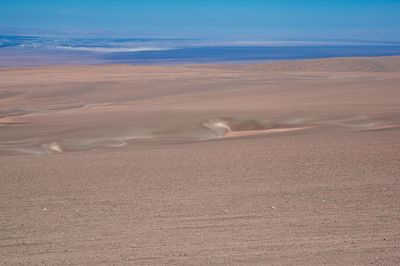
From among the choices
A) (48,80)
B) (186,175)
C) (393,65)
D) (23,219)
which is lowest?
(23,219)

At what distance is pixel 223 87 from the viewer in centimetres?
2958

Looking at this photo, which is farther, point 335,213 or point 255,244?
point 335,213

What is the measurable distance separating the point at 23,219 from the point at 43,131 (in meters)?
9.91

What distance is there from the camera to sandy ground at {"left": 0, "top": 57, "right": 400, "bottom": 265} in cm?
Result: 635

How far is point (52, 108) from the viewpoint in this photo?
23547mm

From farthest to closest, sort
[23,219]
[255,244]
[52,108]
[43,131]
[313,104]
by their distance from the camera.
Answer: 1. [52,108]
2. [313,104]
3. [43,131]
4. [23,219]
5. [255,244]

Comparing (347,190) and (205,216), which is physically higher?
(347,190)

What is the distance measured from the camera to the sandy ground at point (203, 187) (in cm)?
635

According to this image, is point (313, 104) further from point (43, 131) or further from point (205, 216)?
point (205, 216)

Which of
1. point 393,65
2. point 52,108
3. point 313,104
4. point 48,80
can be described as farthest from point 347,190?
point 393,65

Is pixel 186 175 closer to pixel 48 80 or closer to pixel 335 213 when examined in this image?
pixel 335 213

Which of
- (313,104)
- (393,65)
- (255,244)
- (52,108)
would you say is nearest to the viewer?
(255,244)

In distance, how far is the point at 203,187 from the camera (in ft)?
30.0

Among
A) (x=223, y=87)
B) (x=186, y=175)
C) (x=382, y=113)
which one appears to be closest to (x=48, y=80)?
(x=223, y=87)
